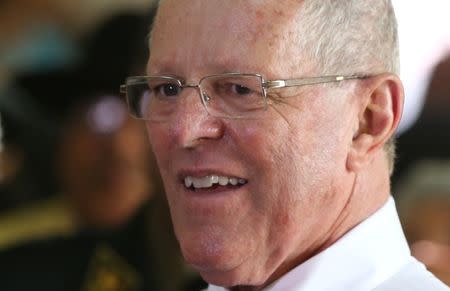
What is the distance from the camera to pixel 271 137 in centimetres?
186

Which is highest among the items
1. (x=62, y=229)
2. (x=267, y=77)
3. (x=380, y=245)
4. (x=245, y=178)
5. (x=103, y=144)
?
(x=267, y=77)

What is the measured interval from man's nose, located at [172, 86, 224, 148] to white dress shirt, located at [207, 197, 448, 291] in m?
0.31

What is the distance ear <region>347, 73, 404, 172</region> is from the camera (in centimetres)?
190

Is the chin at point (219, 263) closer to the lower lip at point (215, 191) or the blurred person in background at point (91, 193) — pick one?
the lower lip at point (215, 191)

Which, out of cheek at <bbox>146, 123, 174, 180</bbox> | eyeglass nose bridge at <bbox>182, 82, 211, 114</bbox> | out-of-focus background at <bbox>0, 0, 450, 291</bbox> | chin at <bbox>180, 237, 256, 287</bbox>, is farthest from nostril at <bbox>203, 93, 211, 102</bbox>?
out-of-focus background at <bbox>0, 0, 450, 291</bbox>

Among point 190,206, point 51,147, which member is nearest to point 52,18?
point 51,147

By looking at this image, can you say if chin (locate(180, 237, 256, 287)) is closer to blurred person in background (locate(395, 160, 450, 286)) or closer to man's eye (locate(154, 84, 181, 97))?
man's eye (locate(154, 84, 181, 97))

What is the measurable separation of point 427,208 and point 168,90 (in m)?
2.24

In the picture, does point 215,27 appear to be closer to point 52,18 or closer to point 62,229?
point 62,229

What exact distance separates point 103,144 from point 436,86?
4.88 ft

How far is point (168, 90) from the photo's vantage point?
1980 millimetres

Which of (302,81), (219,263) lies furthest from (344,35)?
(219,263)

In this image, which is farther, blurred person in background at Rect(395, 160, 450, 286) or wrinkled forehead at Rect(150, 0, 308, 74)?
blurred person in background at Rect(395, 160, 450, 286)

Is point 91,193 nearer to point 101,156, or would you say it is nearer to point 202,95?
point 101,156
